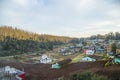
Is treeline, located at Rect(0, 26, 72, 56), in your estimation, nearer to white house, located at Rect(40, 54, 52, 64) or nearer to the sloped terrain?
white house, located at Rect(40, 54, 52, 64)

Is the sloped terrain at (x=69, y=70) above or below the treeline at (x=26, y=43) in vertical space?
below

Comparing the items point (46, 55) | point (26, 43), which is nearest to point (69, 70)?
point (46, 55)

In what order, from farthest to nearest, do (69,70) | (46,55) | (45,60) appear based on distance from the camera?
(46,55) → (45,60) → (69,70)

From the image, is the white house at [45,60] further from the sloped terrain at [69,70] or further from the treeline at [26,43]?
the treeline at [26,43]

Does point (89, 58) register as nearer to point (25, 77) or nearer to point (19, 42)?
point (25, 77)

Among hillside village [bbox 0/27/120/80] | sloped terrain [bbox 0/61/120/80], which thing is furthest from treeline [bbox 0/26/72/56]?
sloped terrain [bbox 0/61/120/80]

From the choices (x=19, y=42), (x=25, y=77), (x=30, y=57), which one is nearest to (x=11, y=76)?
(x=25, y=77)

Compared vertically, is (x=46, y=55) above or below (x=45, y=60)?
above

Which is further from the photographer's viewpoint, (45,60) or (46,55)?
(46,55)

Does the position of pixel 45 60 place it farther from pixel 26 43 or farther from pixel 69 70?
pixel 69 70

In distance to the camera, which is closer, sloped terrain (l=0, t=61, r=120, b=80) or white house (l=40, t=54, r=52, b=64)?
sloped terrain (l=0, t=61, r=120, b=80)

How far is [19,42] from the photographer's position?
32750 mm

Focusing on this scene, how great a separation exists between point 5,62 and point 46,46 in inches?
341

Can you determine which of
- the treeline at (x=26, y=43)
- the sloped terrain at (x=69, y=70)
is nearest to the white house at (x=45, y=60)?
the sloped terrain at (x=69, y=70)
